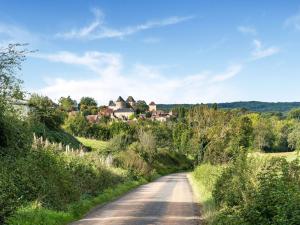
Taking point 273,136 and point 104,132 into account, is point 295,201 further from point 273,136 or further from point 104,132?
point 273,136

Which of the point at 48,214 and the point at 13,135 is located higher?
the point at 13,135

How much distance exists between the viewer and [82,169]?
91.7 feet

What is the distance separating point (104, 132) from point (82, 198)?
4063 inches

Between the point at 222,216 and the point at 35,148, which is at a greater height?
the point at 35,148

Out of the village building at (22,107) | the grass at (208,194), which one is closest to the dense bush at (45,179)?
the village building at (22,107)

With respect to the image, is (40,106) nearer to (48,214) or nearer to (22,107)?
(22,107)

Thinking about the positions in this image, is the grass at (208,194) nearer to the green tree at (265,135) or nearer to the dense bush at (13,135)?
the dense bush at (13,135)

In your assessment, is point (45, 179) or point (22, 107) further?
point (22, 107)

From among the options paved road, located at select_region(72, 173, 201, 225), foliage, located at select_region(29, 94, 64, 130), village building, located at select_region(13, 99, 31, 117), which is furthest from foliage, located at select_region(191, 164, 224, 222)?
village building, located at select_region(13, 99, 31, 117)

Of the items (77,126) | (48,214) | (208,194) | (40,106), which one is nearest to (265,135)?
(77,126)

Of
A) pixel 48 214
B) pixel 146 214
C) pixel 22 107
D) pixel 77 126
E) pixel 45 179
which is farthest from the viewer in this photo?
pixel 77 126

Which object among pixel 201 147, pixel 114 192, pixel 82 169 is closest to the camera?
pixel 82 169

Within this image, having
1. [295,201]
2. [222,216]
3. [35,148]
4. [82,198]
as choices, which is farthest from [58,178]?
[295,201]

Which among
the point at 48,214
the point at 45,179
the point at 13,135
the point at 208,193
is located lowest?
the point at 208,193
